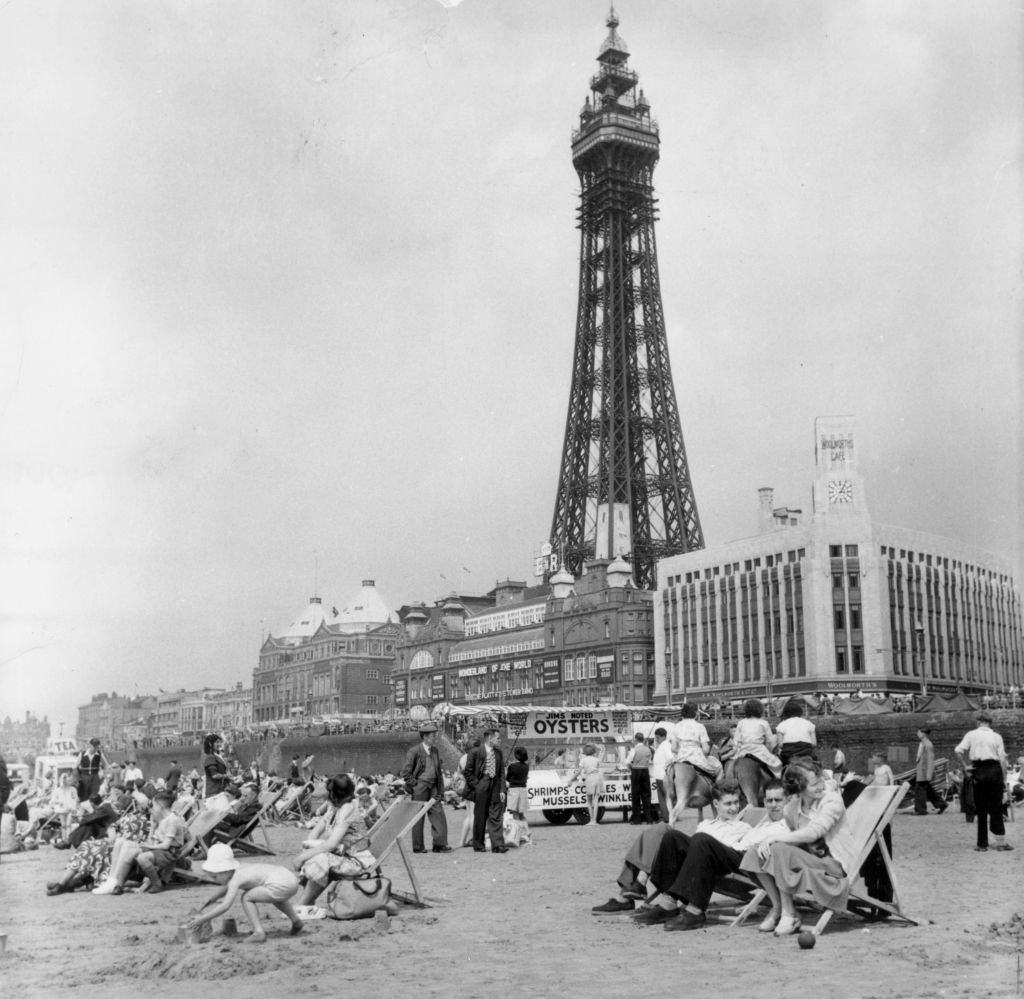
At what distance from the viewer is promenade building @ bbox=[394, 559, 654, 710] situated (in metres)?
112

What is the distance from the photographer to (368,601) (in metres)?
182

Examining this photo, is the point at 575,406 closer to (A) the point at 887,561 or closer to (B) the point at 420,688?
(B) the point at 420,688

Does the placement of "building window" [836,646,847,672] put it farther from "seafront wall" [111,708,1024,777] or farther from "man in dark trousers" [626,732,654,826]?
"man in dark trousers" [626,732,654,826]

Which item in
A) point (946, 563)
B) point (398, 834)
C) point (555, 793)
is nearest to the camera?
point (398, 834)

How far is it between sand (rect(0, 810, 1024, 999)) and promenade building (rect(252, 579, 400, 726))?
14452 cm

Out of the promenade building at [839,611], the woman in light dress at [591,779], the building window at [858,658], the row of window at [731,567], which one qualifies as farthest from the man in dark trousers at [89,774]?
the row of window at [731,567]

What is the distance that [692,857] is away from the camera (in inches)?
431

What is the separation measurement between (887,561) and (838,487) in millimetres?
6735

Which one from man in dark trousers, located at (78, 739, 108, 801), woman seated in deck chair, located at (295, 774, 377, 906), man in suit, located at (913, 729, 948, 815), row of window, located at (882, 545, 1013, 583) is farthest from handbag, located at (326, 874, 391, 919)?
row of window, located at (882, 545, 1013, 583)

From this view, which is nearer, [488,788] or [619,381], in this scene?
[488,788]

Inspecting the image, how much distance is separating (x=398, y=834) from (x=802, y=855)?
436 centimetres

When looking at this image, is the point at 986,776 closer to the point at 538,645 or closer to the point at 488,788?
the point at 488,788

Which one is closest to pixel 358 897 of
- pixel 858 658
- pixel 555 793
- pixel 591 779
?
pixel 555 793

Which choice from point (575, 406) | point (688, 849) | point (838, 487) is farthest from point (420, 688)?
point (688, 849)
